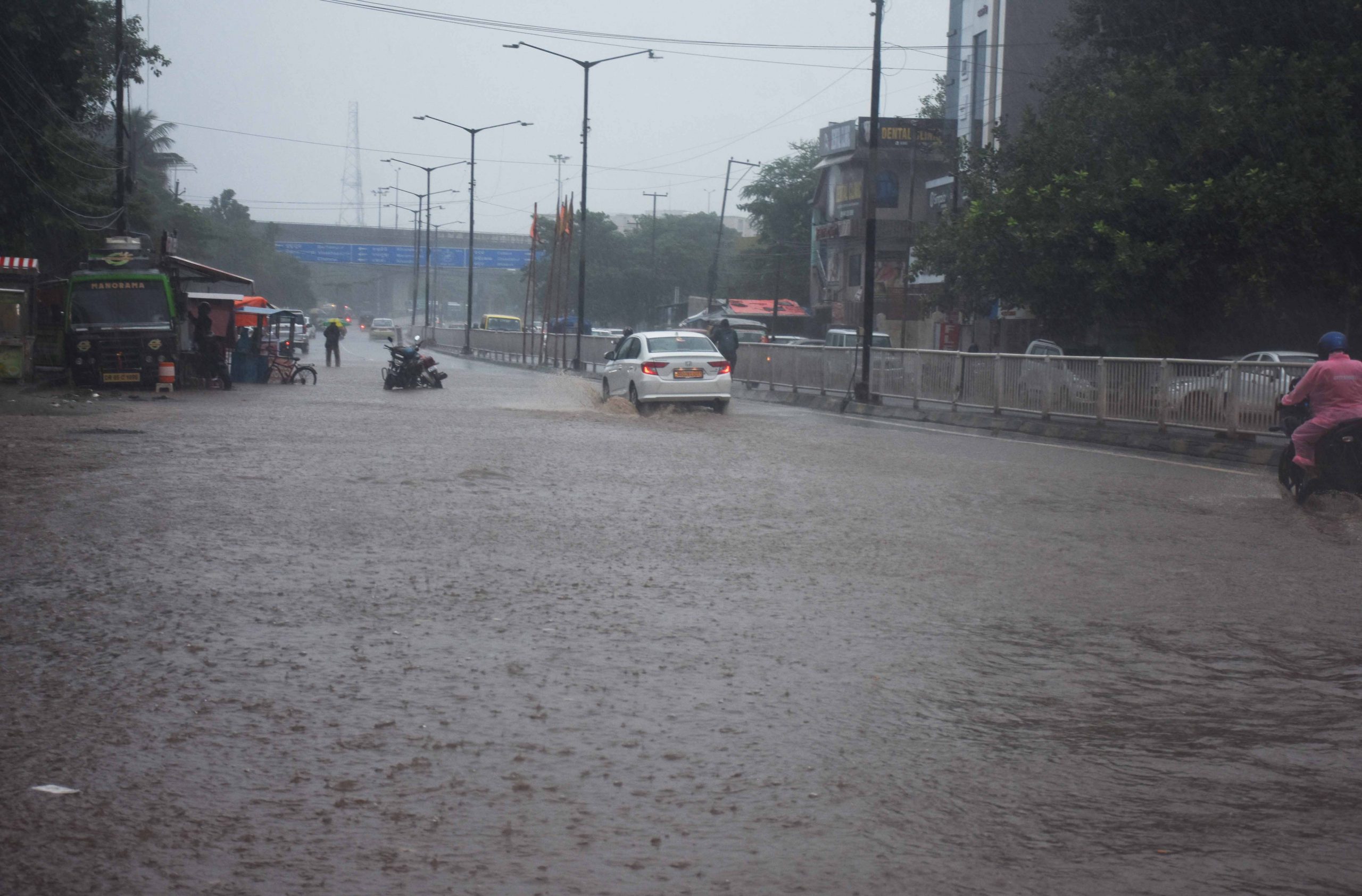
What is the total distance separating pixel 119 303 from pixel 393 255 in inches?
3458

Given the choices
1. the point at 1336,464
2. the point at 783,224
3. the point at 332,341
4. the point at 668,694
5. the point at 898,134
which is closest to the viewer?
the point at 668,694

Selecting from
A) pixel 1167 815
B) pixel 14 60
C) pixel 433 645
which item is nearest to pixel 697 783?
pixel 1167 815

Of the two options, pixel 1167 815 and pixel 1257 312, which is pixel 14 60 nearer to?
pixel 1257 312

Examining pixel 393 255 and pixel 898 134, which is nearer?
pixel 898 134

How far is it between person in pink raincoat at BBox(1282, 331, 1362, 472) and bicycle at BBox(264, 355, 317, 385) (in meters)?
25.6

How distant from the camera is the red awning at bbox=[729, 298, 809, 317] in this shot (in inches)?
2953

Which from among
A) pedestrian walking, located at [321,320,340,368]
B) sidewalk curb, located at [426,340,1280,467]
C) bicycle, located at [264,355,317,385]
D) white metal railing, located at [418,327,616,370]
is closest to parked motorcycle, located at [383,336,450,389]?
bicycle, located at [264,355,317,385]

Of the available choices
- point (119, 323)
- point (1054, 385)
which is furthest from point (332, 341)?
point (1054, 385)

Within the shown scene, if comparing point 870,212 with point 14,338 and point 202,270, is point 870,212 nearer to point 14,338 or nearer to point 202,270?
point 202,270

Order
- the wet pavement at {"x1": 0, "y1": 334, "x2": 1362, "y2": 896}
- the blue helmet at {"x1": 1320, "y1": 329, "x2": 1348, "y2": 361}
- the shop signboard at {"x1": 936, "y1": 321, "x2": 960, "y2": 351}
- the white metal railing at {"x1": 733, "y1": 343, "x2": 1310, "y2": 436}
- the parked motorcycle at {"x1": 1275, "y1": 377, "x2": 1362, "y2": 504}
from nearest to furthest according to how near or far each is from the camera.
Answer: the wet pavement at {"x1": 0, "y1": 334, "x2": 1362, "y2": 896}, the parked motorcycle at {"x1": 1275, "y1": 377, "x2": 1362, "y2": 504}, the blue helmet at {"x1": 1320, "y1": 329, "x2": 1348, "y2": 361}, the white metal railing at {"x1": 733, "y1": 343, "x2": 1310, "y2": 436}, the shop signboard at {"x1": 936, "y1": 321, "x2": 960, "y2": 351}

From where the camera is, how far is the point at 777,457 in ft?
54.6

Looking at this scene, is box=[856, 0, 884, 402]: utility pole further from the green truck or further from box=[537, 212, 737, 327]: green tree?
box=[537, 212, 737, 327]: green tree

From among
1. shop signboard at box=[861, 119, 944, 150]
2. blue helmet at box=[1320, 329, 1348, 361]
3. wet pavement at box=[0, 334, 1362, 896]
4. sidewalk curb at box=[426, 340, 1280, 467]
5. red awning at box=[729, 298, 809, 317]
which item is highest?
shop signboard at box=[861, 119, 944, 150]

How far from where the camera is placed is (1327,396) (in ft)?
40.5
